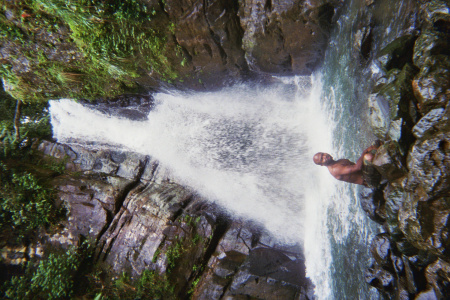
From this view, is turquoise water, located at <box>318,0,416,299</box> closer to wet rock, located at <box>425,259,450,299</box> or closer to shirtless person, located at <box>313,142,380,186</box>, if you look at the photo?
shirtless person, located at <box>313,142,380,186</box>

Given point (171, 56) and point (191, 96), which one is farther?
point (191, 96)

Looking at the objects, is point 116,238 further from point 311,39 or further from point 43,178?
point 311,39

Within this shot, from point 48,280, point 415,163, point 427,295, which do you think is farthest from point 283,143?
point 48,280

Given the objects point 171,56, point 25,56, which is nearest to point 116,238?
point 171,56

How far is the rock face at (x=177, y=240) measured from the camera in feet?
18.2

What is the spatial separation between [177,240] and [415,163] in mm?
4866

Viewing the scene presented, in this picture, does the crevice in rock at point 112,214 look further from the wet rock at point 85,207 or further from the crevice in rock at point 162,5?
the crevice in rock at point 162,5

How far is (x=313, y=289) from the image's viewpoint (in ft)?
17.5

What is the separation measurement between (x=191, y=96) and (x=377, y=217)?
507 centimetres

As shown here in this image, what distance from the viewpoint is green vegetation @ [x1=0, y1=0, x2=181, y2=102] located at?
4.80 meters

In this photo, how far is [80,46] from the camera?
223 inches

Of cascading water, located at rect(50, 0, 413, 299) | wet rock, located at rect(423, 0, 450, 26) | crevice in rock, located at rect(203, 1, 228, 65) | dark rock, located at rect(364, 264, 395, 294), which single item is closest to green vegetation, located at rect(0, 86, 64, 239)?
cascading water, located at rect(50, 0, 413, 299)

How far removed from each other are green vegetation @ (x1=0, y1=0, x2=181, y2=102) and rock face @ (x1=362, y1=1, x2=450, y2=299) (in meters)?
4.09

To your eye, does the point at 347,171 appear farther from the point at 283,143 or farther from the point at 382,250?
the point at 283,143
